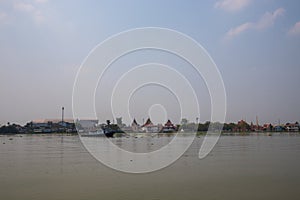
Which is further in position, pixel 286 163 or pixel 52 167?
pixel 286 163

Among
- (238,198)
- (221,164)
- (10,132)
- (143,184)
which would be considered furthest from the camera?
(10,132)

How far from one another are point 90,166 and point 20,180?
435 centimetres

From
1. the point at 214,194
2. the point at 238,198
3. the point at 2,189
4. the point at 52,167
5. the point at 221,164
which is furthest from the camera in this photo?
the point at 221,164

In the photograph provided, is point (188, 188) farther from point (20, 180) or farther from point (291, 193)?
point (20, 180)

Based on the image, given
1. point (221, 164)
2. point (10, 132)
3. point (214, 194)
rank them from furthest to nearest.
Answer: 1. point (10, 132)
2. point (221, 164)
3. point (214, 194)

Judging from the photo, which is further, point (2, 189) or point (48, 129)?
point (48, 129)

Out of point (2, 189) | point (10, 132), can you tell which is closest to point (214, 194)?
point (2, 189)

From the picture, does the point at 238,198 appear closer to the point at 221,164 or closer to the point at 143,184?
the point at 143,184

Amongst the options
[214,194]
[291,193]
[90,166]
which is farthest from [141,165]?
[291,193]

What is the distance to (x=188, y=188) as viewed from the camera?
34.2 feet

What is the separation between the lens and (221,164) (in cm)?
1648

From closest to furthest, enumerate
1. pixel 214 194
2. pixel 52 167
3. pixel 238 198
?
pixel 238 198 → pixel 214 194 → pixel 52 167

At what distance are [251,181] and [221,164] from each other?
4848mm

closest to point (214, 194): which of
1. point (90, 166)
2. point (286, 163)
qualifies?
point (90, 166)
